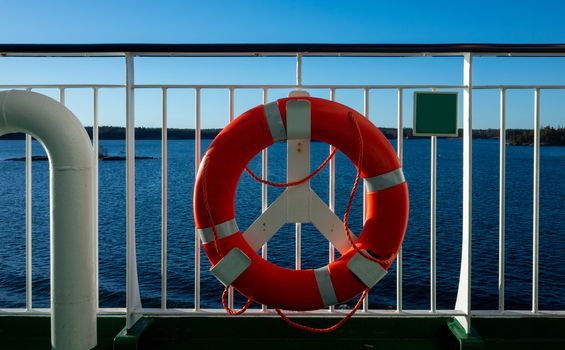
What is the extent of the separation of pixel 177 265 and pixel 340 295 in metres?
11.6

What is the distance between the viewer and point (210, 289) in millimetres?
10727

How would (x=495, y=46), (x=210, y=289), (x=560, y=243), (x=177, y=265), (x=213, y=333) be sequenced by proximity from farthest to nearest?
(x=560, y=243) → (x=177, y=265) → (x=210, y=289) → (x=213, y=333) → (x=495, y=46)

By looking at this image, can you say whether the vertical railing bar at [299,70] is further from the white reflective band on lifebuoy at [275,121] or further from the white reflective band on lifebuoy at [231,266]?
the white reflective band on lifebuoy at [231,266]

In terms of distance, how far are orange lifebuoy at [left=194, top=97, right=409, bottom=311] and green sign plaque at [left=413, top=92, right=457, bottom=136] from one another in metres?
0.27

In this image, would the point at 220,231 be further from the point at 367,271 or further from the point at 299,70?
the point at 299,70

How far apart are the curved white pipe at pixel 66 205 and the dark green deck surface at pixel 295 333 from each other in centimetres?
23

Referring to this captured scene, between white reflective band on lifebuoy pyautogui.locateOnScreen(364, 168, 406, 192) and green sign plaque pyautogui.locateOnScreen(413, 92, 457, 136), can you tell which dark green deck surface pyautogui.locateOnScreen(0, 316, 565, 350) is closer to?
white reflective band on lifebuoy pyautogui.locateOnScreen(364, 168, 406, 192)

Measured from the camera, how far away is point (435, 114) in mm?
1983

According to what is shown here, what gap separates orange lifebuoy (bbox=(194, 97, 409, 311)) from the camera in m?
1.76

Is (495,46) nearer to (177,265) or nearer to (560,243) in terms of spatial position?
(177,265)

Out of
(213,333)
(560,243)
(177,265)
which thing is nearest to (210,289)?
(177,265)

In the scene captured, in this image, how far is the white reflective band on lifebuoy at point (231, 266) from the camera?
1.76 m

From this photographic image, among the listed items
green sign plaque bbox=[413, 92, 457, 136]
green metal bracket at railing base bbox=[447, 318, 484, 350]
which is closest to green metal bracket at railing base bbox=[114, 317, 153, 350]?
green metal bracket at railing base bbox=[447, 318, 484, 350]

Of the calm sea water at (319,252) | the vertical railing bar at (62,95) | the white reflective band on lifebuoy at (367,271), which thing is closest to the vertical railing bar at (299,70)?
the white reflective band on lifebuoy at (367,271)
